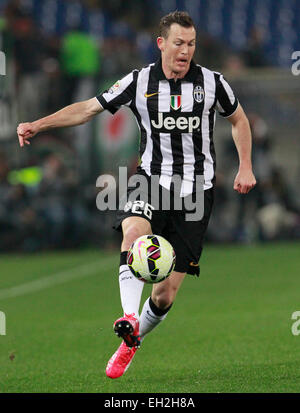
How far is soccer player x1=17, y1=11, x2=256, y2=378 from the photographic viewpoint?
6809 mm

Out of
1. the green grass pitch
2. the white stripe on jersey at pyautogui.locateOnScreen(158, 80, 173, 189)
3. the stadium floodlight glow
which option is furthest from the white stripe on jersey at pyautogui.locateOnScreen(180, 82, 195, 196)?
the stadium floodlight glow

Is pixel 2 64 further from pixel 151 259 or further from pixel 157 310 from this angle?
pixel 151 259

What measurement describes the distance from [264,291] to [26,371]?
226 inches

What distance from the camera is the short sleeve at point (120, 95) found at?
6.89 meters

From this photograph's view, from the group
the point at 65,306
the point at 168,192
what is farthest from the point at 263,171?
the point at 168,192

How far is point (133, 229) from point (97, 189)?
11424mm

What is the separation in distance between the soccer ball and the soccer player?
14.5 inches

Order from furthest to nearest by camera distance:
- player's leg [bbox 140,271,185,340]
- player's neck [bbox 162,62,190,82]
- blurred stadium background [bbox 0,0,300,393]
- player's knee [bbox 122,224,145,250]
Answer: blurred stadium background [bbox 0,0,300,393] → player's leg [bbox 140,271,185,340] → player's neck [bbox 162,62,190,82] → player's knee [bbox 122,224,145,250]

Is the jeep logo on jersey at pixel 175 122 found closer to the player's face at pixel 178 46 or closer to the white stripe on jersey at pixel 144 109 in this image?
the white stripe on jersey at pixel 144 109

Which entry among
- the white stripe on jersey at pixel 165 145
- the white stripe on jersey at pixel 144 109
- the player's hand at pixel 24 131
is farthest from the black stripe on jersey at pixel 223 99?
the player's hand at pixel 24 131

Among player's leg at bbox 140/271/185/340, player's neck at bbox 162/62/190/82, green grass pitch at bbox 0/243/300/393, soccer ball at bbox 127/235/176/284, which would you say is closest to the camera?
soccer ball at bbox 127/235/176/284

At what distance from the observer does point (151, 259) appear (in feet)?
20.5

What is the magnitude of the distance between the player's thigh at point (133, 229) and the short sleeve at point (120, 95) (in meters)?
0.86

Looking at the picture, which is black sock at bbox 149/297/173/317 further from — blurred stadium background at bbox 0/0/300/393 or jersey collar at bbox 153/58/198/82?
jersey collar at bbox 153/58/198/82
